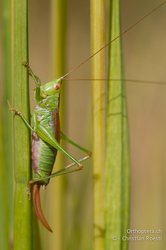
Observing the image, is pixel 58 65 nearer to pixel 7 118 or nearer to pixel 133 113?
pixel 7 118

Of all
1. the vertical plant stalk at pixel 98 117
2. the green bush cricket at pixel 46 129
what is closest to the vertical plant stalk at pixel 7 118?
the green bush cricket at pixel 46 129

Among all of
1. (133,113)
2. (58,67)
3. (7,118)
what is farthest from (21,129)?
(133,113)

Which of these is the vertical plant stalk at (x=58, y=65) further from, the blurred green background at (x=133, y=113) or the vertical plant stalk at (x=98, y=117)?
the vertical plant stalk at (x=98, y=117)

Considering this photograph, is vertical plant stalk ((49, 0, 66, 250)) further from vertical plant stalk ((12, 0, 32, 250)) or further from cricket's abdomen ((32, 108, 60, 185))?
vertical plant stalk ((12, 0, 32, 250))

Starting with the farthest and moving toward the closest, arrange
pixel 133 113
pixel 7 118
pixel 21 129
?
pixel 133 113 → pixel 7 118 → pixel 21 129

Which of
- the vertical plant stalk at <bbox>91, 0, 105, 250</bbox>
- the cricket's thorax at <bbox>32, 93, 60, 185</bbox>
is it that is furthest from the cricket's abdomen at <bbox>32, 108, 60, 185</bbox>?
the vertical plant stalk at <bbox>91, 0, 105, 250</bbox>
